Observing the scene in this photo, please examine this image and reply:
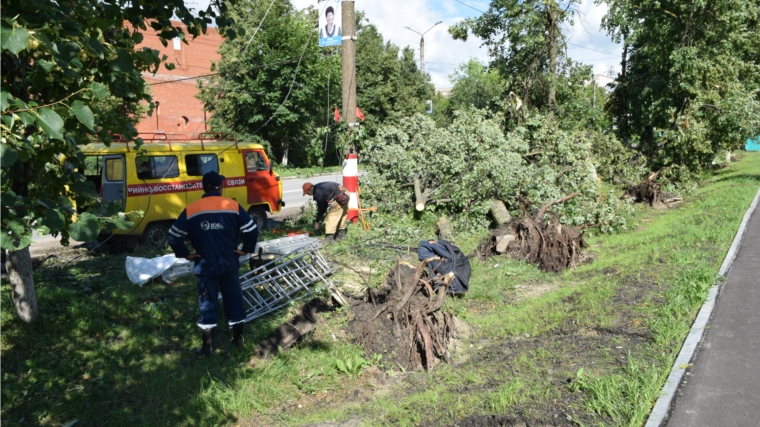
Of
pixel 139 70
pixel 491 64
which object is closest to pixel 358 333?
pixel 139 70

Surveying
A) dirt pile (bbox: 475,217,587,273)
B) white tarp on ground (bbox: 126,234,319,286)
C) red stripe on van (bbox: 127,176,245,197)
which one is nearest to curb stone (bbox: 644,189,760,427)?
dirt pile (bbox: 475,217,587,273)

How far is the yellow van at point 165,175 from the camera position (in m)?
9.59

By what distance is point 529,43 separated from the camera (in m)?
18.2

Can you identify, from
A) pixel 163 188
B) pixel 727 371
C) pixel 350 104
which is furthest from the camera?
pixel 350 104

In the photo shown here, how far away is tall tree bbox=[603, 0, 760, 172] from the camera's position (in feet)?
56.1

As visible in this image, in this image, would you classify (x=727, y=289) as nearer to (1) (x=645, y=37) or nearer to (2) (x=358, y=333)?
(2) (x=358, y=333)

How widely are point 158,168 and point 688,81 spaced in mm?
16497

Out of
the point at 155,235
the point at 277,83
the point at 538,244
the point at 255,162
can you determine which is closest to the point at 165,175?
the point at 155,235

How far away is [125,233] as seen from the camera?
966cm

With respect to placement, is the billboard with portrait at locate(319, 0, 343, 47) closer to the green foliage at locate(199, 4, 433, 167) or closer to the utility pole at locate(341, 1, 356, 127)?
the utility pole at locate(341, 1, 356, 127)

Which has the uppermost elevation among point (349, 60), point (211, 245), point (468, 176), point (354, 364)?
point (349, 60)

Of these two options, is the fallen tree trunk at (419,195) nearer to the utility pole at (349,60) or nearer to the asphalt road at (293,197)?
the utility pole at (349,60)

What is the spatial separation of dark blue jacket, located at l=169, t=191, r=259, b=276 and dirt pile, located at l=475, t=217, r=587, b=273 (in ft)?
16.9

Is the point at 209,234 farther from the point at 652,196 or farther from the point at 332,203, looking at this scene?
the point at 652,196
